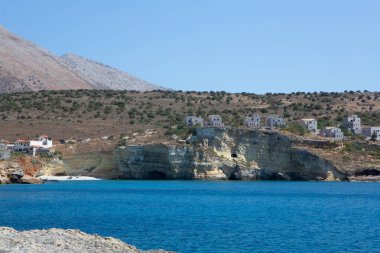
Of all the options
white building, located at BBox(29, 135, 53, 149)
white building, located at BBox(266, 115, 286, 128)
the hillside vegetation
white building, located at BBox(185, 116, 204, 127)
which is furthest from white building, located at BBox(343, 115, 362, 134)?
white building, located at BBox(29, 135, 53, 149)

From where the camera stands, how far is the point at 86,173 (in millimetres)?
72625

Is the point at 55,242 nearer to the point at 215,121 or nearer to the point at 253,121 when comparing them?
the point at 253,121

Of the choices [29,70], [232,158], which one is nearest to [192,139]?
[232,158]

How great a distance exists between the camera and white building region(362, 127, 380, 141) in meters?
76.8

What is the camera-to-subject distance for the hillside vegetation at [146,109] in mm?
86938

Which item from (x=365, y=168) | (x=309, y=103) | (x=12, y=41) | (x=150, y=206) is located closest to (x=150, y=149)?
(x=365, y=168)

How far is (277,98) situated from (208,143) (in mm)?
40718

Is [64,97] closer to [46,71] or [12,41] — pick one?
[46,71]

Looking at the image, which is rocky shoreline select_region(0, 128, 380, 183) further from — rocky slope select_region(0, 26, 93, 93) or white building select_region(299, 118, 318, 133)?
rocky slope select_region(0, 26, 93, 93)

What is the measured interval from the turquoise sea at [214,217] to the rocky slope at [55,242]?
3522mm

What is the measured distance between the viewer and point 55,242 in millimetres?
17766

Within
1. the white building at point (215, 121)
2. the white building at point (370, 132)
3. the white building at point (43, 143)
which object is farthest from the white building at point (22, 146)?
the white building at point (370, 132)

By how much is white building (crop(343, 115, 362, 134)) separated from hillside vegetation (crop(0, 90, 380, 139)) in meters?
3.46

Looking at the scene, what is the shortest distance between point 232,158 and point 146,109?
33442mm
